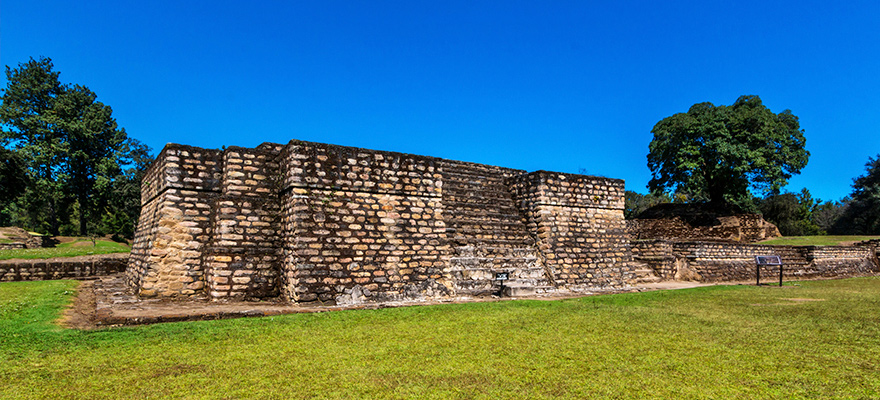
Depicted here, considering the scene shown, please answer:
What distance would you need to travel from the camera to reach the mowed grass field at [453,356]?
3420mm

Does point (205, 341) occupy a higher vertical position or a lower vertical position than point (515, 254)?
lower

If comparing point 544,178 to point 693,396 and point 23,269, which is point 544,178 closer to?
point 693,396

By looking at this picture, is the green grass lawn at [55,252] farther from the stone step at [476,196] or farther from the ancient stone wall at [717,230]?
the ancient stone wall at [717,230]

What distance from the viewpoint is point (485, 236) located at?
10328 millimetres

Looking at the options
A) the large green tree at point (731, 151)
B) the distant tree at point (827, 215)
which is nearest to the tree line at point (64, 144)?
the large green tree at point (731, 151)

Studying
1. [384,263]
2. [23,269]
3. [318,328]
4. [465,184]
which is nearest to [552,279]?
[465,184]

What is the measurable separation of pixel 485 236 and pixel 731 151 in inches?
839

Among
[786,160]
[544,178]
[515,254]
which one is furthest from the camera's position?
[786,160]

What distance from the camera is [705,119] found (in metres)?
27.3

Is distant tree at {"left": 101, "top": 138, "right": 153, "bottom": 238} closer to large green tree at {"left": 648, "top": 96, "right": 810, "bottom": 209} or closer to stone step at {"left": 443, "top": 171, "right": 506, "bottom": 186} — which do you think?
stone step at {"left": 443, "top": 171, "right": 506, "bottom": 186}

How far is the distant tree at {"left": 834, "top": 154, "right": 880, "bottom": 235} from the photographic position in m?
34.0

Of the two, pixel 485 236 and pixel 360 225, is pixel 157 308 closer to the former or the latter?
pixel 360 225

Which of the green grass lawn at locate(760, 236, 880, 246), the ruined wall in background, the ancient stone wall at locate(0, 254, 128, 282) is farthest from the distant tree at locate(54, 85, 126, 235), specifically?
the green grass lawn at locate(760, 236, 880, 246)

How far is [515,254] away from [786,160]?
24529 mm
